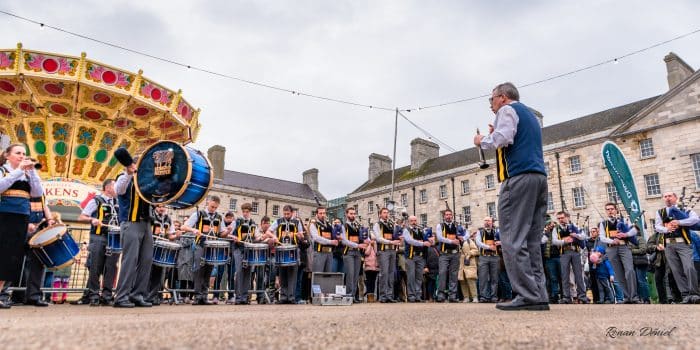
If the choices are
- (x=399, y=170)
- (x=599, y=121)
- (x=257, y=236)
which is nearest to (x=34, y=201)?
(x=257, y=236)

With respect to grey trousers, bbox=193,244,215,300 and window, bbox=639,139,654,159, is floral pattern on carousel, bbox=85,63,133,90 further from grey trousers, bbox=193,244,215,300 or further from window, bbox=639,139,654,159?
window, bbox=639,139,654,159

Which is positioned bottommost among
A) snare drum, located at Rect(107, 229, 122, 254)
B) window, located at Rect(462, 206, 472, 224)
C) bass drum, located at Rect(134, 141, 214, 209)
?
snare drum, located at Rect(107, 229, 122, 254)

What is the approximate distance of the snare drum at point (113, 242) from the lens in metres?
6.62

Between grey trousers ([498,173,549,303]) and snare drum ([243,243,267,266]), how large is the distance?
17.9ft

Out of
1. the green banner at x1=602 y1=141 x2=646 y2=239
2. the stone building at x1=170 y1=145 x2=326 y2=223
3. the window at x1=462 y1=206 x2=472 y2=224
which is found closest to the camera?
the green banner at x1=602 y1=141 x2=646 y2=239

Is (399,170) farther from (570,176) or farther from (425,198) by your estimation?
(570,176)

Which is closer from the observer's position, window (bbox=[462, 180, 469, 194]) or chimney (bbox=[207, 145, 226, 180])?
window (bbox=[462, 180, 469, 194])

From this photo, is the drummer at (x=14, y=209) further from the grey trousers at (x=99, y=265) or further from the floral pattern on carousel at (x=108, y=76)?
the floral pattern on carousel at (x=108, y=76)

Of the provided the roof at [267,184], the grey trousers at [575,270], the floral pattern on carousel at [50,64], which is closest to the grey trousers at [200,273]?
the floral pattern on carousel at [50,64]

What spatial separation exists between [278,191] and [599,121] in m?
34.2

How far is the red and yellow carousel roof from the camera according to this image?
10523 millimetres

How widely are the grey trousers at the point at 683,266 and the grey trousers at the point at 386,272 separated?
18.4ft

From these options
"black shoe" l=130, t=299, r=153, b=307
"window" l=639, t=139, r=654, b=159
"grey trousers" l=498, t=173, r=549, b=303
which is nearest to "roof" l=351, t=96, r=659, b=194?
"window" l=639, t=139, r=654, b=159

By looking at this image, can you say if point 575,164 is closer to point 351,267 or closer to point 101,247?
point 351,267
